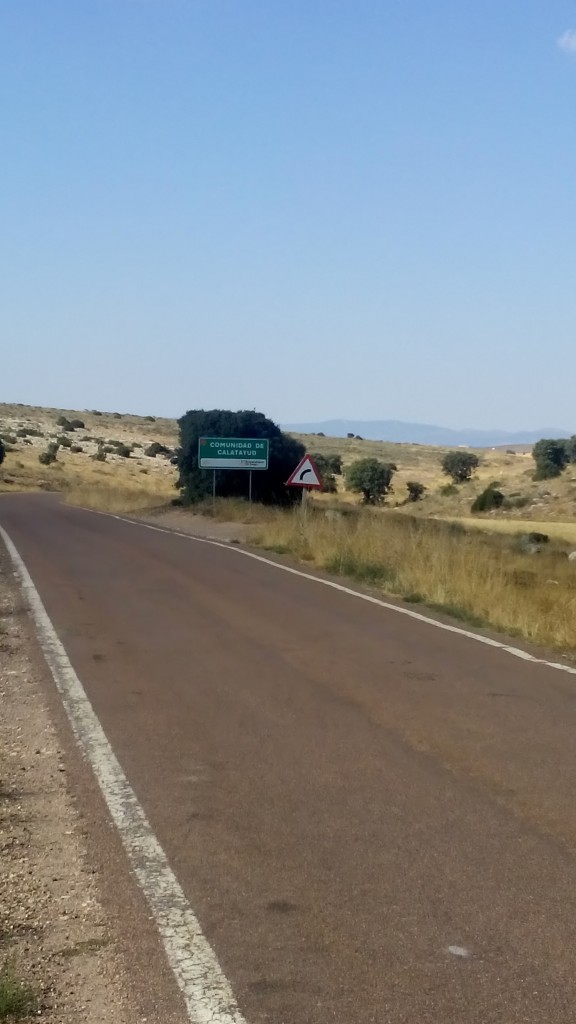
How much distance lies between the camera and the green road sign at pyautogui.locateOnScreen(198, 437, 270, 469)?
38.3 metres

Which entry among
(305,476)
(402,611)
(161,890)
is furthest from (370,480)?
(161,890)

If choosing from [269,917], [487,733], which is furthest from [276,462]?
[269,917]

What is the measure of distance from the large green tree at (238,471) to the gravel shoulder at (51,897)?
38083 millimetres

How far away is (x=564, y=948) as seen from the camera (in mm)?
4734

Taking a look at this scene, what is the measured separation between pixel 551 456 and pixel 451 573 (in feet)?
240

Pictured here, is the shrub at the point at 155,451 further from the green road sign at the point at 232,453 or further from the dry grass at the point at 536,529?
the green road sign at the point at 232,453

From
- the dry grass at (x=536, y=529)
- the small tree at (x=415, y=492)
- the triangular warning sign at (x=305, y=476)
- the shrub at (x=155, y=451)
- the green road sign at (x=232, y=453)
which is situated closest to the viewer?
the triangular warning sign at (x=305, y=476)

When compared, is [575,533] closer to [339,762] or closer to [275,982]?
[339,762]

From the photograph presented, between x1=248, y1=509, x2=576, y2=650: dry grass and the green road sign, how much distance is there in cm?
1026

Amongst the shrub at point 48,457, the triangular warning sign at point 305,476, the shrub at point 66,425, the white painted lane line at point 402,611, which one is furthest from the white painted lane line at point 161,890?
the shrub at point 66,425

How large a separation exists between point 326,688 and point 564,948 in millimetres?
5416

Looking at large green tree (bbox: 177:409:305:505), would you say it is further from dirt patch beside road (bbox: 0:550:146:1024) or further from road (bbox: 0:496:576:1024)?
dirt patch beside road (bbox: 0:550:146:1024)

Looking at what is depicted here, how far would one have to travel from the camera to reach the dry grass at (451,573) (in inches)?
557

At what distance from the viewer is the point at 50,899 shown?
5234 millimetres
